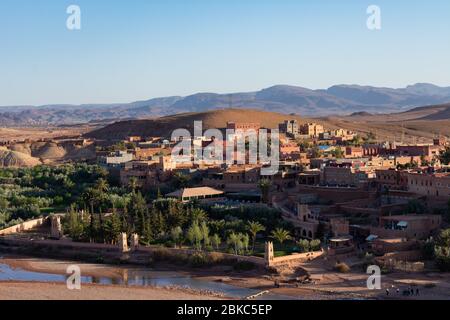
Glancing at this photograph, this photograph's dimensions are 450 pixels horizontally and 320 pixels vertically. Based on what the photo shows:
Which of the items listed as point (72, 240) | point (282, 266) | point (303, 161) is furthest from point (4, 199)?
point (282, 266)

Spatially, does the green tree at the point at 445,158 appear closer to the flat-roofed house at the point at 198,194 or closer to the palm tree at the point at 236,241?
the flat-roofed house at the point at 198,194

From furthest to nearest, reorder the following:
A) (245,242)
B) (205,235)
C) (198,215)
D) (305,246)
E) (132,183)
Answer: (132,183) → (198,215) → (205,235) → (245,242) → (305,246)

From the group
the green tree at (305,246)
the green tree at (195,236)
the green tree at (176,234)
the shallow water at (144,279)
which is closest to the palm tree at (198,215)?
the green tree at (176,234)

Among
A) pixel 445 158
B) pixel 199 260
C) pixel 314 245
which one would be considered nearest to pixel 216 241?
pixel 199 260

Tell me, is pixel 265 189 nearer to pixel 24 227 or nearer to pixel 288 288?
pixel 24 227

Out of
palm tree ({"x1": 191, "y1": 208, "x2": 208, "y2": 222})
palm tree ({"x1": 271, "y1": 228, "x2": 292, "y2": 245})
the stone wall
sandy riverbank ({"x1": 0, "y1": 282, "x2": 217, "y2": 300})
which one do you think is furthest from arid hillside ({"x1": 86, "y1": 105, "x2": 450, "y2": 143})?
sandy riverbank ({"x1": 0, "y1": 282, "x2": 217, "y2": 300})

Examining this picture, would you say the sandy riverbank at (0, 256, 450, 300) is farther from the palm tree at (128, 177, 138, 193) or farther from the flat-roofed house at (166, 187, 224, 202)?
the palm tree at (128, 177, 138, 193)
